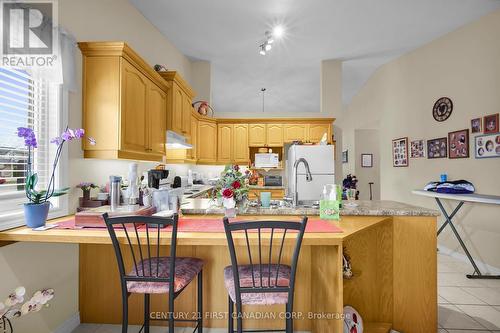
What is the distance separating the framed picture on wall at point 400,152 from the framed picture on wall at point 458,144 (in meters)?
0.81

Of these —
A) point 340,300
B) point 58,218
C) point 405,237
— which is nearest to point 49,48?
A: point 58,218

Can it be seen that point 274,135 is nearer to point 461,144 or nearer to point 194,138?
point 194,138

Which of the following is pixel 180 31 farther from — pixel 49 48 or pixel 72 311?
pixel 72 311

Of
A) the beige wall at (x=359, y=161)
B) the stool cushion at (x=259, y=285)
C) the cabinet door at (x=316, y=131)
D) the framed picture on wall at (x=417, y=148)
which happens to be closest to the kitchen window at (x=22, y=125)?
the stool cushion at (x=259, y=285)

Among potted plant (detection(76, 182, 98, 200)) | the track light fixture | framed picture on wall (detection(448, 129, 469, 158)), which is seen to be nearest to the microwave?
the track light fixture

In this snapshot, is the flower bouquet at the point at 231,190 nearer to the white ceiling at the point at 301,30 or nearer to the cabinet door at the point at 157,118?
the cabinet door at the point at 157,118

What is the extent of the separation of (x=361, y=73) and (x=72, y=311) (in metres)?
5.62

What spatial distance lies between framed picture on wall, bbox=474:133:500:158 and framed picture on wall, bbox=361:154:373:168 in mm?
3079

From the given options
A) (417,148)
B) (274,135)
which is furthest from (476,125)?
(274,135)

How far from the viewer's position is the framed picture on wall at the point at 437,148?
345 cm

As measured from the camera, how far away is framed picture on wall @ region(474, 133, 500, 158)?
110 inches

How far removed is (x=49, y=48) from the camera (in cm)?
174

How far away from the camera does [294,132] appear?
483 cm

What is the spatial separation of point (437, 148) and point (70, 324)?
462cm
